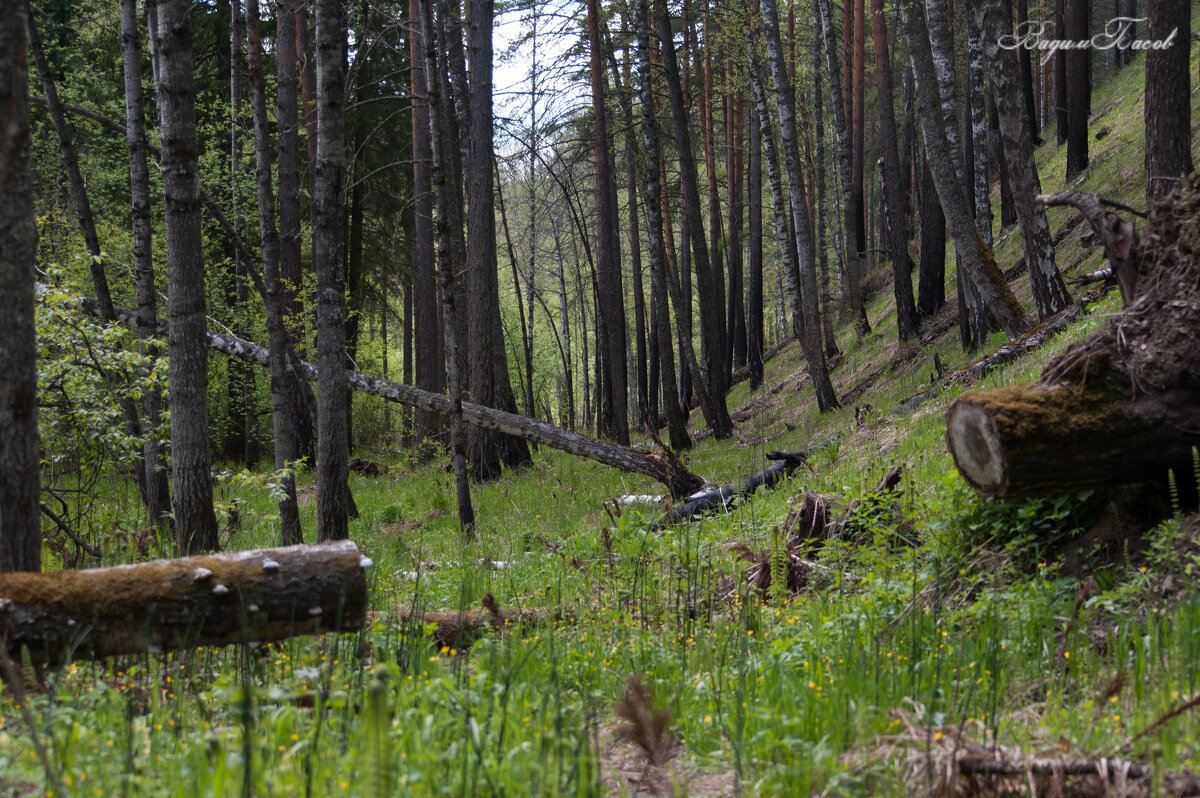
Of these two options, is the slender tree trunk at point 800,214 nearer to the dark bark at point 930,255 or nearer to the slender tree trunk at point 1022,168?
the dark bark at point 930,255

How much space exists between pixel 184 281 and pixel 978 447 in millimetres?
5792

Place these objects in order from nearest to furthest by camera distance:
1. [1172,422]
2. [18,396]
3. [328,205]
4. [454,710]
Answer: [454,710], [18,396], [1172,422], [328,205]

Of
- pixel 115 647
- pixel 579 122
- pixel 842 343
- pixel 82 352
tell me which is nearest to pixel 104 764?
pixel 115 647

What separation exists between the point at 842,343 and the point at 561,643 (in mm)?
22065

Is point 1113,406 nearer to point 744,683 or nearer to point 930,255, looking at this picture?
point 744,683

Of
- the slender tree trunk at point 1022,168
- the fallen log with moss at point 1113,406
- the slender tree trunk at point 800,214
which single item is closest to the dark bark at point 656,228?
the slender tree trunk at point 800,214

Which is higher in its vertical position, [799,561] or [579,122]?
[579,122]

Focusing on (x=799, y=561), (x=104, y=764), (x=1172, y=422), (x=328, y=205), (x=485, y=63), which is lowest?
(x=799, y=561)

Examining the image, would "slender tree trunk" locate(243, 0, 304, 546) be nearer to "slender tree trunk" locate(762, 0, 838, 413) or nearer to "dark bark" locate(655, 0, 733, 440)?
"dark bark" locate(655, 0, 733, 440)

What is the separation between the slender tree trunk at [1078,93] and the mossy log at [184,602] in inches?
804

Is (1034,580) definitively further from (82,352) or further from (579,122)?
(579,122)

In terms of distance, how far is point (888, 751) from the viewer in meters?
2.52

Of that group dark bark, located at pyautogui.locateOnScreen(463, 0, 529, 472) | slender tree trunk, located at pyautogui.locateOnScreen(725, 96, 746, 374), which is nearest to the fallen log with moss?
dark bark, located at pyautogui.locateOnScreen(463, 0, 529, 472)

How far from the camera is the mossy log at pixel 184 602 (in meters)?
3.26
